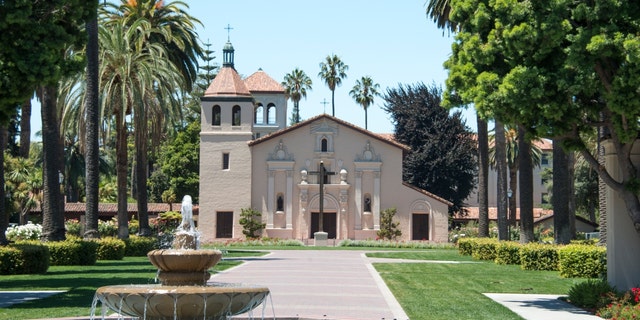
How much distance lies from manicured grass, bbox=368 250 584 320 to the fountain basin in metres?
4.83

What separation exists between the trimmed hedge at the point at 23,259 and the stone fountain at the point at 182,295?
510 inches

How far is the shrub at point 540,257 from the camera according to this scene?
28.5 m

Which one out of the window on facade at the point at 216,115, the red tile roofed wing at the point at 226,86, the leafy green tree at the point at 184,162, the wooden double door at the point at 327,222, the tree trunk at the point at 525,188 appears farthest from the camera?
the leafy green tree at the point at 184,162

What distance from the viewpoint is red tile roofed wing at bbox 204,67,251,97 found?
6244 cm

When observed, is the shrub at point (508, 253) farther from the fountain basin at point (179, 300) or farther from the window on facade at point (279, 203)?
the window on facade at point (279, 203)

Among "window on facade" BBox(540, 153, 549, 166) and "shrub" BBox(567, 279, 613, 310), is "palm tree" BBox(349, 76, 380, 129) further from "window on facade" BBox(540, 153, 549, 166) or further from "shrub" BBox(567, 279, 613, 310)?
"shrub" BBox(567, 279, 613, 310)

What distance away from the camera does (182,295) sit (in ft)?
37.5

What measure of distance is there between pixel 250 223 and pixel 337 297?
41246 millimetres

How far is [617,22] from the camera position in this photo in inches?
643

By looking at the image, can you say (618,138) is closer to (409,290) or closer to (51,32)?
(409,290)

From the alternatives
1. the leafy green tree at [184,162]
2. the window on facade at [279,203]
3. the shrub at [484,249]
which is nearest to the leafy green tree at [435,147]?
the window on facade at [279,203]

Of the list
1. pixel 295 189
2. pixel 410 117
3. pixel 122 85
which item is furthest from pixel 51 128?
pixel 410 117

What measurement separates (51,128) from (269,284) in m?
8.78

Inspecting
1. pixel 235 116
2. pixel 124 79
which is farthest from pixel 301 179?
pixel 124 79
